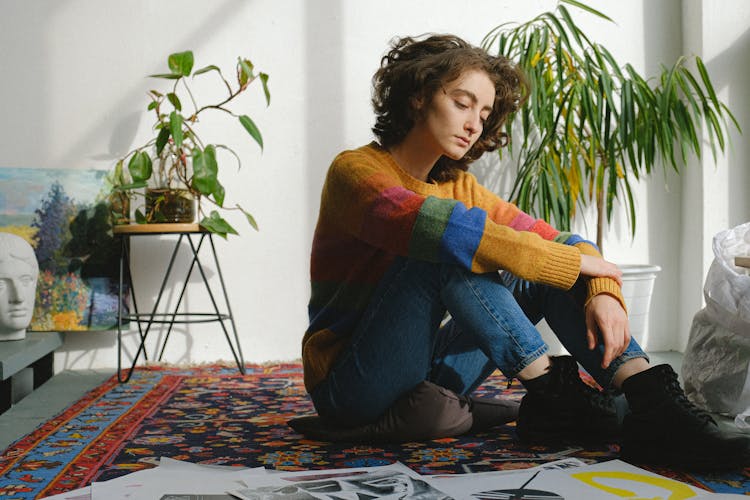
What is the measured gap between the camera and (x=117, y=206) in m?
2.83

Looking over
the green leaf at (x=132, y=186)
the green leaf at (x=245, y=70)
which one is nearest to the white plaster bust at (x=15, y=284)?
the green leaf at (x=132, y=186)

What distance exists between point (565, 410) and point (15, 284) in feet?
5.93

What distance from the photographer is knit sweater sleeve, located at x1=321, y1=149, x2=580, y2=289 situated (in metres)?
1.35

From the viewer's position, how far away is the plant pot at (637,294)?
8.93ft

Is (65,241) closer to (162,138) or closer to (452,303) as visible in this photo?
(162,138)

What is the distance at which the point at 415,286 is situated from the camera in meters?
1.42

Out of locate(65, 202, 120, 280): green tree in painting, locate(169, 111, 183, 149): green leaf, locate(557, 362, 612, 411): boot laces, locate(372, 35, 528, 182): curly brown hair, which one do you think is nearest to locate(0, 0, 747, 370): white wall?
locate(65, 202, 120, 280): green tree in painting

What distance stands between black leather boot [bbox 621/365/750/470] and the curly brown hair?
25.9 inches

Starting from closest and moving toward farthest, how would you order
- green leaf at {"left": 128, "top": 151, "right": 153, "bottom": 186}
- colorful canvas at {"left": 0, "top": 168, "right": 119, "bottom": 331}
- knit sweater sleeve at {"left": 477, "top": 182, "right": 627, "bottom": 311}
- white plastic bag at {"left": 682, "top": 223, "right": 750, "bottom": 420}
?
knit sweater sleeve at {"left": 477, "top": 182, "right": 627, "bottom": 311} < white plastic bag at {"left": 682, "top": 223, "right": 750, "bottom": 420} < green leaf at {"left": 128, "top": 151, "right": 153, "bottom": 186} < colorful canvas at {"left": 0, "top": 168, "right": 119, "bottom": 331}


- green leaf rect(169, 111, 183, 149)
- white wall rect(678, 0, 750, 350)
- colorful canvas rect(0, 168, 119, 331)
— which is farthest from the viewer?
white wall rect(678, 0, 750, 350)

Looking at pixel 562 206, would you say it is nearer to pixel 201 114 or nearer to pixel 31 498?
pixel 201 114

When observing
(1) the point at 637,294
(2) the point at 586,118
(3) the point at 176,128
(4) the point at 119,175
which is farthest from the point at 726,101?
(4) the point at 119,175

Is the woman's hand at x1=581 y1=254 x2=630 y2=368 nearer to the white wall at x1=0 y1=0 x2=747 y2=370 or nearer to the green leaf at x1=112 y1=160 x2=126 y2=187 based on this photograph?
the white wall at x1=0 y1=0 x2=747 y2=370

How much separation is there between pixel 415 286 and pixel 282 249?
5.49ft
